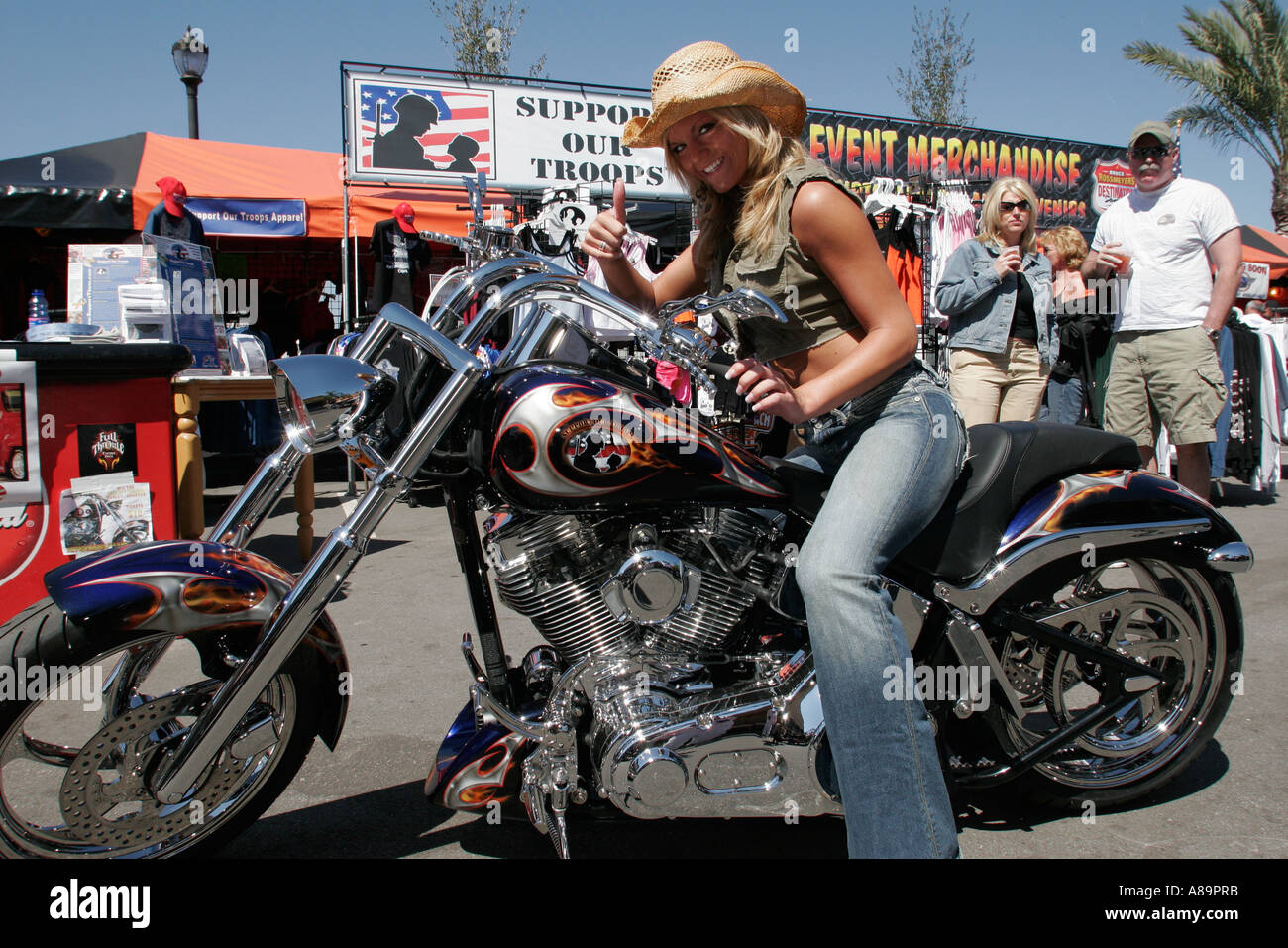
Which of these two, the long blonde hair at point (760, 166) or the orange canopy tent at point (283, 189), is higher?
the orange canopy tent at point (283, 189)

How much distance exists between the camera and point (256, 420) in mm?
8773

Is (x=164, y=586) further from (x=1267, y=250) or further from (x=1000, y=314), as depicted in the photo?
(x=1267, y=250)

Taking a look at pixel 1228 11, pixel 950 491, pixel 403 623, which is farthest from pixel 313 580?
pixel 1228 11

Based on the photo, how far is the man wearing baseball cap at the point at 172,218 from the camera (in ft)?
24.1

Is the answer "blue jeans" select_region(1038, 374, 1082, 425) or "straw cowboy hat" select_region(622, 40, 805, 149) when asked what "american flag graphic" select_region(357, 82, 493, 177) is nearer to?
"blue jeans" select_region(1038, 374, 1082, 425)

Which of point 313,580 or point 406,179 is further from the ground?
point 406,179

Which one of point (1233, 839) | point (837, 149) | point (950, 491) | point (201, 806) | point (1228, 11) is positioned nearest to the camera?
point (201, 806)

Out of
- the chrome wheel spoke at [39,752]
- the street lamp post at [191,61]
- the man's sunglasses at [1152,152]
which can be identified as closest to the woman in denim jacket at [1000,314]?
the man's sunglasses at [1152,152]

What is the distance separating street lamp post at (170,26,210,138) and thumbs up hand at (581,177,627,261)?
36.0 feet

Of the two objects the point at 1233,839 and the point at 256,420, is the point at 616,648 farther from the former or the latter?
the point at 256,420

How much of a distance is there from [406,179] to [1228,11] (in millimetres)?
16210

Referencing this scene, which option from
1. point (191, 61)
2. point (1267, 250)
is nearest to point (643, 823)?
point (191, 61)

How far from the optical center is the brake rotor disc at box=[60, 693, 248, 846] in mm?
1987

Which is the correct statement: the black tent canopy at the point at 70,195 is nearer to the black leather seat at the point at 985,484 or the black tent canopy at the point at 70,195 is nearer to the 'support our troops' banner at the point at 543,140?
the 'support our troops' banner at the point at 543,140
